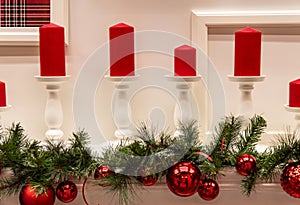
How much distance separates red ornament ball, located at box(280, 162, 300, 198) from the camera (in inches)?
36.9

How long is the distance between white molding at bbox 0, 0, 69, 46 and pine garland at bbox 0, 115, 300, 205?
31 cm

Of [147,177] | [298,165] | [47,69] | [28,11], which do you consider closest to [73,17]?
[28,11]

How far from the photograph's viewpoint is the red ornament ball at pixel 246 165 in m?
0.97

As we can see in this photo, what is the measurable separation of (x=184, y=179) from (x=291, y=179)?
0.69 ft

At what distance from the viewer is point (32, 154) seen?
989mm

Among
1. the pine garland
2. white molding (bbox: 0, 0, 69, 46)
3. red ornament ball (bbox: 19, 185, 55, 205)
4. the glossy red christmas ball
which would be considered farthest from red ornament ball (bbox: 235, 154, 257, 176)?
white molding (bbox: 0, 0, 69, 46)

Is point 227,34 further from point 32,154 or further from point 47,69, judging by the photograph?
point 32,154

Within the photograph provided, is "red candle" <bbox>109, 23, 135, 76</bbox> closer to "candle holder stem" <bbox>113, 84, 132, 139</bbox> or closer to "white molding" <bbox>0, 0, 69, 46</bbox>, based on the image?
"candle holder stem" <bbox>113, 84, 132, 139</bbox>

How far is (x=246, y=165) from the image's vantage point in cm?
97

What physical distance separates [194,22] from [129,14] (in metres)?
0.17

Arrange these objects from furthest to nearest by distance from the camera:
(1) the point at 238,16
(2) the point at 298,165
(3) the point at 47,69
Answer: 1. (1) the point at 238,16
2. (3) the point at 47,69
3. (2) the point at 298,165

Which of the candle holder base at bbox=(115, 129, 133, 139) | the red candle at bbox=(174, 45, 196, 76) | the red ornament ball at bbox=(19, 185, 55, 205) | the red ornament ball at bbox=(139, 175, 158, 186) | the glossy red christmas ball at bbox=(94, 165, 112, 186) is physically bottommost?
the red ornament ball at bbox=(19, 185, 55, 205)

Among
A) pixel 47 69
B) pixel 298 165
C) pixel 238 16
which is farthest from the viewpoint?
pixel 238 16

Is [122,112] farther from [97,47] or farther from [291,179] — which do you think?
[291,179]
